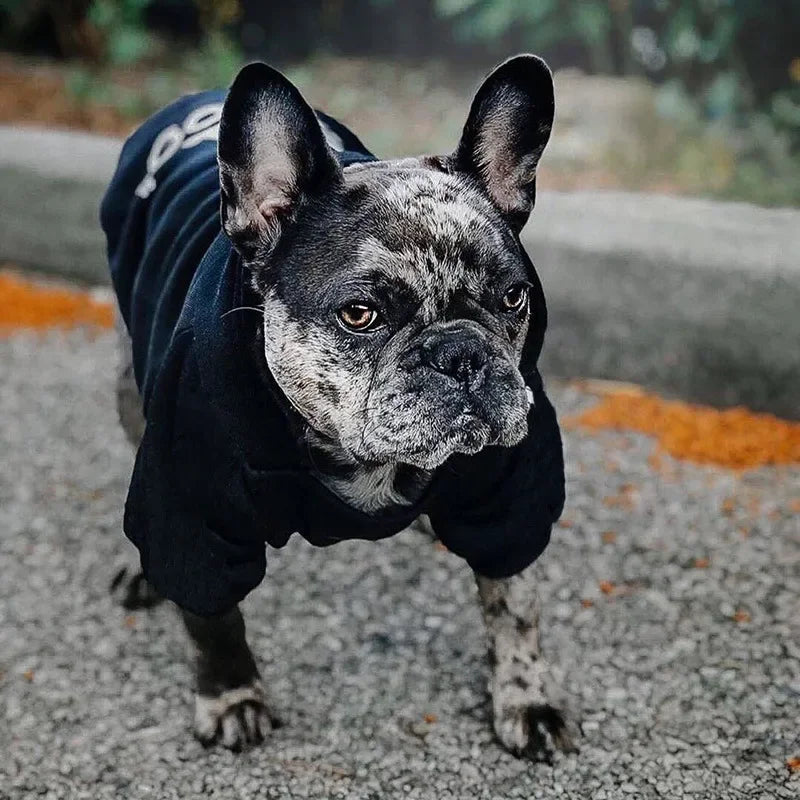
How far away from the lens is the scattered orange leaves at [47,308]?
20.3 ft

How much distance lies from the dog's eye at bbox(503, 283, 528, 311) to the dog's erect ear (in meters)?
0.21

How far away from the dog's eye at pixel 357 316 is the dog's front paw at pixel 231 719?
1157mm

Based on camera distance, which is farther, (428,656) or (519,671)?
(428,656)

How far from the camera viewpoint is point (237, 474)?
269 centimetres

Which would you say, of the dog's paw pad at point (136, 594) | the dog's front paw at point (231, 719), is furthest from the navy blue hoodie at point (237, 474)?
the dog's paw pad at point (136, 594)

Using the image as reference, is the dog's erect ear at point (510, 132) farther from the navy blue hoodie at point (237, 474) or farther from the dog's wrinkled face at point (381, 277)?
the navy blue hoodie at point (237, 474)

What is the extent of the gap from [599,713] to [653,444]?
1704 mm

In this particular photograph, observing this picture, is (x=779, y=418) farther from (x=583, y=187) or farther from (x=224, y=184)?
(x=224, y=184)

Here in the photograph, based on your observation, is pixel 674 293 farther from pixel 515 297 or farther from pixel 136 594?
pixel 136 594

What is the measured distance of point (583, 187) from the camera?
5805 millimetres

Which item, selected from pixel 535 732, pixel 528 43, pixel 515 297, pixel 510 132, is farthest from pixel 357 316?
pixel 528 43

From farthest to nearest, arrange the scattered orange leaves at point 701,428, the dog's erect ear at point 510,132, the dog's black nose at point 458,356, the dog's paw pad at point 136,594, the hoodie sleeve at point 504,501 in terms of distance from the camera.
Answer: the scattered orange leaves at point 701,428, the dog's paw pad at point 136,594, the hoodie sleeve at point 504,501, the dog's erect ear at point 510,132, the dog's black nose at point 458,356

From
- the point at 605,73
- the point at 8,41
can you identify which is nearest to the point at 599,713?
the point at 605,73

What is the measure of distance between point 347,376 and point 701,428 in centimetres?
258
